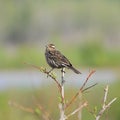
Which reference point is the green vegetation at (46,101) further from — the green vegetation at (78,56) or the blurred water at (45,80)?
the green vegetation at (78,56)

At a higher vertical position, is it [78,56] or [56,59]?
[56,59]

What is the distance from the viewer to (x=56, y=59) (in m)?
6.78

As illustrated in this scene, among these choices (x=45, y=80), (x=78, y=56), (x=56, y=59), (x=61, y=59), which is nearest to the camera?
(x=61, y=59)

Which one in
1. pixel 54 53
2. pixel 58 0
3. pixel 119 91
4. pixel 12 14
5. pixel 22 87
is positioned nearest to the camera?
pixel 54 53

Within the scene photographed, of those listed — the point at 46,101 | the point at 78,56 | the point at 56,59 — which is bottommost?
the point at 78,56

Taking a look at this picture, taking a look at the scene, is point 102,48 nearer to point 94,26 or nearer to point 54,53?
point 94,26

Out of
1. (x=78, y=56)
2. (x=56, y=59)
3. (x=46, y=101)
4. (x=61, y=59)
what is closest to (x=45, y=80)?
(x=46, y=101)

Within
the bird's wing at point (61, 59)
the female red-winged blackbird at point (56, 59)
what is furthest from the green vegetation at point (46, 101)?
the bird's wing at point (61, 59)

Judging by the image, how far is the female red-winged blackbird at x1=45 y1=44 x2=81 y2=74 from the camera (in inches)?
257

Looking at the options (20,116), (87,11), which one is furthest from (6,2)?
(20,116)

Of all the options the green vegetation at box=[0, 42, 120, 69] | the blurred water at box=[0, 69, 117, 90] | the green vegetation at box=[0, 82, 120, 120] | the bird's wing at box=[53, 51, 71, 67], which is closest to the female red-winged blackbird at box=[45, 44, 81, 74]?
the bird's wing at box=[53, 51, 71, 67]

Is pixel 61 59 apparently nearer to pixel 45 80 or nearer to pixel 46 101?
pixel 46 101

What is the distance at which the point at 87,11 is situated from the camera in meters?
36.2

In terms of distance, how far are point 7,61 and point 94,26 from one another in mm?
9972
